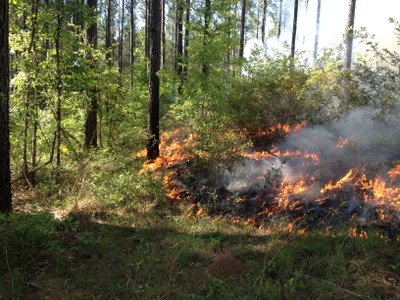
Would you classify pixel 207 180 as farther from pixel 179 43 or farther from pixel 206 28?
pixel 179 43

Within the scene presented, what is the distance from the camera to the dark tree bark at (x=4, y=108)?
499cm

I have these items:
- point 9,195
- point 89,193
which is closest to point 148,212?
point 89,193

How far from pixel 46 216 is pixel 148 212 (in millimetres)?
2042

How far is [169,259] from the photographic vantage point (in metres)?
4.61

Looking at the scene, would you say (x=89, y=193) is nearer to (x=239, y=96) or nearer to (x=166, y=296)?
(x=166, y=296)

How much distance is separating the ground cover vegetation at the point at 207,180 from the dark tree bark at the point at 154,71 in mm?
42

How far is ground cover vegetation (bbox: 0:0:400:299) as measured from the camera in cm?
419

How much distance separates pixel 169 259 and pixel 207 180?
3.31 metres

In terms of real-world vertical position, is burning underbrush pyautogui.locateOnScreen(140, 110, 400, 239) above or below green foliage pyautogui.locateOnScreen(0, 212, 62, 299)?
above

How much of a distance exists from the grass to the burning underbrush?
1.79ft

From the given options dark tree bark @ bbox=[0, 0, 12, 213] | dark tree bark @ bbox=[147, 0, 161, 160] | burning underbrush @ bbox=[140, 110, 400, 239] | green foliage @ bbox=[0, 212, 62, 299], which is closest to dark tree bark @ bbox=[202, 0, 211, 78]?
dark tree bark @ bbox=[147, 0, 161, 160]

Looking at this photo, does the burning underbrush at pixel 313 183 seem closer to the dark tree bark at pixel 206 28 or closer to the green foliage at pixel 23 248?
the dark tree bark at pixel 206 28

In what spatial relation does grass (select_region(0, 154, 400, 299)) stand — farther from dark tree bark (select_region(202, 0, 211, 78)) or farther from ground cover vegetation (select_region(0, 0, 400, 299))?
dark tree bark (select_region(202, 0, 211, 78))

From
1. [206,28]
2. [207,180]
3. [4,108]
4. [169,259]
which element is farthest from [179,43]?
[169,259]
